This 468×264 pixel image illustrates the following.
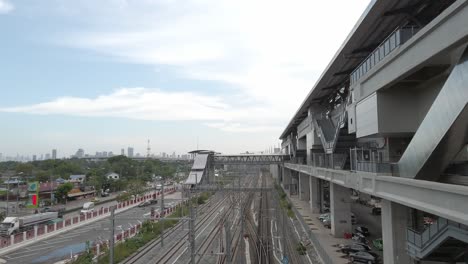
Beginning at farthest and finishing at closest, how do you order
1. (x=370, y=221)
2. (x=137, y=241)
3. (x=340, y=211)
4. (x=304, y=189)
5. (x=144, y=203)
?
1. (x=304, y=189)
2. (x=144, y=203)
3. (x=370, y=221)
4. (x=340, y=211)
5. (x=137, y=241)

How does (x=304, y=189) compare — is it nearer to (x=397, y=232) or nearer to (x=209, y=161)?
(x=209, y=161)

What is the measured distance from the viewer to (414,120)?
633 inches

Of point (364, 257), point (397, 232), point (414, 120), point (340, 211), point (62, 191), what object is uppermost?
point (414, 120)

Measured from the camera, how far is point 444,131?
10906mm

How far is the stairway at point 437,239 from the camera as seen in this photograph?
428 inches

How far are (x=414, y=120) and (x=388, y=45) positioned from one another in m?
3.84

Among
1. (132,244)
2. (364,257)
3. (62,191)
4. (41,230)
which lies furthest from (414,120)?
(62,191)

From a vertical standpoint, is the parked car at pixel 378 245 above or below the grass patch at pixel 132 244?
above

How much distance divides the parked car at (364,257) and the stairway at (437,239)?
24.0 ft

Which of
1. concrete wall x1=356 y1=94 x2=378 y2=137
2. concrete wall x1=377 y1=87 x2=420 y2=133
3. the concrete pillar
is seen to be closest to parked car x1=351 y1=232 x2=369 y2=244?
concrete wall x1=356 y1=94 x2=378 y2=137

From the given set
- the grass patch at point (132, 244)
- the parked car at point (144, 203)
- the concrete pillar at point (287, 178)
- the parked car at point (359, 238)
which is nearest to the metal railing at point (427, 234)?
the parked car at point (359, 238)

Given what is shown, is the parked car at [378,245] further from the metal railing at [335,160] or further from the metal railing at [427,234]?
the metal railing at [427,234]

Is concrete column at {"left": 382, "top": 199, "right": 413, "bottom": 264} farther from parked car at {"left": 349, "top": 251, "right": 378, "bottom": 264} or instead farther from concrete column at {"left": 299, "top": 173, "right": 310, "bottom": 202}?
concrete column at {"left": 299, "top": 173, "right": 310, "bottom": 202}

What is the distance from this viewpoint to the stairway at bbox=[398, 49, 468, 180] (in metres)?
10.2
